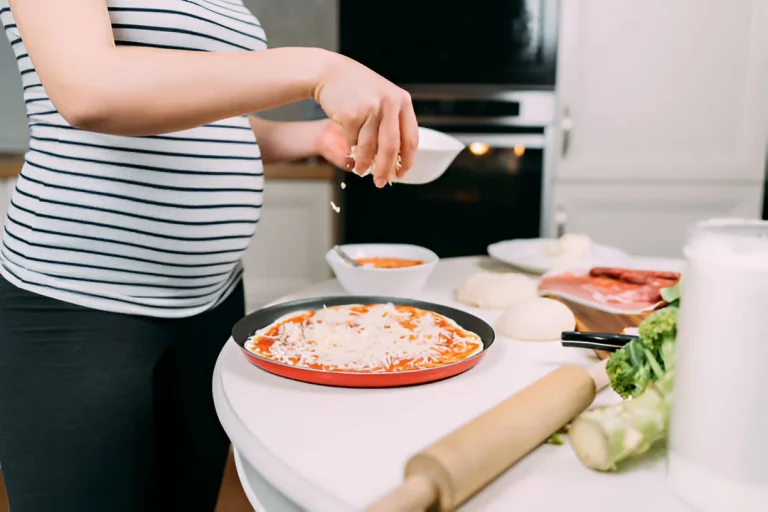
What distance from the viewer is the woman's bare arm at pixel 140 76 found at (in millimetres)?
590

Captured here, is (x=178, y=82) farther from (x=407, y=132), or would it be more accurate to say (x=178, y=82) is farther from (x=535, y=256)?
(x=535, y=256)

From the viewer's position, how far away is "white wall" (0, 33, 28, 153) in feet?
9.62

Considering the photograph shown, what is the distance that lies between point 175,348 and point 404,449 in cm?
49

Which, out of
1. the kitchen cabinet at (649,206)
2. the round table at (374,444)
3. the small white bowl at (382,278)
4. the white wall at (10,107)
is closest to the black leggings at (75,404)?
the round table at (374,444)

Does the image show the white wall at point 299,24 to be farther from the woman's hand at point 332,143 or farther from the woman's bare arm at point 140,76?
the woman's bare arm at point 140,76

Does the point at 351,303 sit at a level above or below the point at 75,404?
above

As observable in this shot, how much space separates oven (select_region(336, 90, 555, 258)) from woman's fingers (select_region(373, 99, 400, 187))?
71.3 inches

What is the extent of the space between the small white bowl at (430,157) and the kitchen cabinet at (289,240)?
5.16ft

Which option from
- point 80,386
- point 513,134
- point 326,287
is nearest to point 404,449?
point 80,386

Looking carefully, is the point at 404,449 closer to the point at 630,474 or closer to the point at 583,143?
the point at 630,474

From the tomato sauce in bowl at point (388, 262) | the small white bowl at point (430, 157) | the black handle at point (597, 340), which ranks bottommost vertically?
the tomato sauce in bowl at point (388, 262)

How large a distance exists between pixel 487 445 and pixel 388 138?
30 cm

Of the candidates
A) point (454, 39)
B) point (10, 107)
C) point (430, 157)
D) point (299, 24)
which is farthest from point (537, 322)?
point (10, 107)

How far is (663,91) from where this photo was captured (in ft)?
7.98
